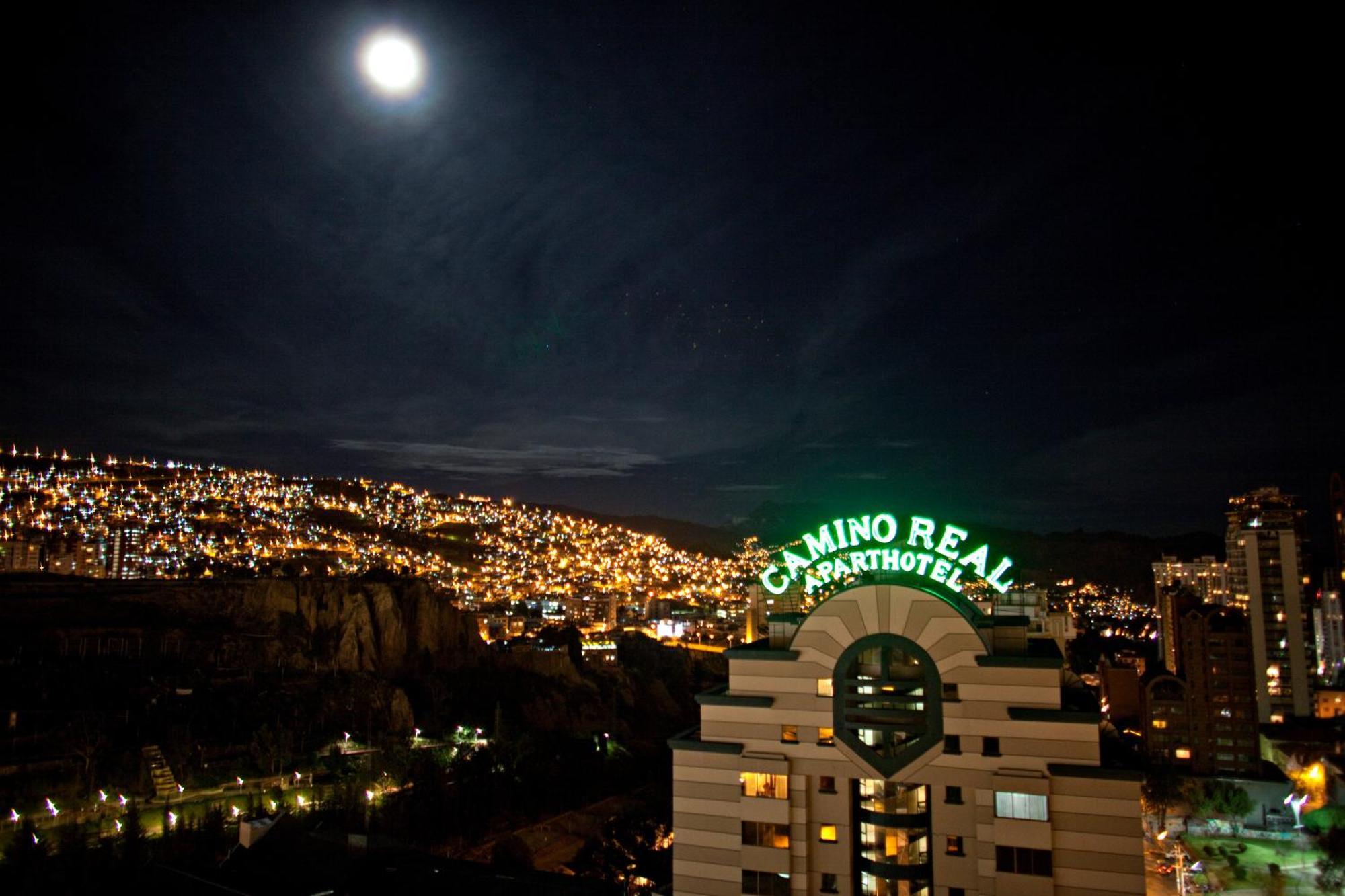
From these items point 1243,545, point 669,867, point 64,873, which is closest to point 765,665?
point 669,867

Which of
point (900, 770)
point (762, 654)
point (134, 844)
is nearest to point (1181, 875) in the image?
→ point (900, 770)

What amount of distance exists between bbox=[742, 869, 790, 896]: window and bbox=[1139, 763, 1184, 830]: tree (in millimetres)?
34009

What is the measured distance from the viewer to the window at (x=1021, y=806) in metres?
14.6

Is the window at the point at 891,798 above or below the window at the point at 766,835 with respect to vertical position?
above

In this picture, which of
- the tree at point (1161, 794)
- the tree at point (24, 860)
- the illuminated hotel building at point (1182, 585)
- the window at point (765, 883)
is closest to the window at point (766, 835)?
the window at point (765, 883)

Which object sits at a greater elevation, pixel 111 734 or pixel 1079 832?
pixel 1079 832

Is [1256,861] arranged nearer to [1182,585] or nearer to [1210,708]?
[1210,708]

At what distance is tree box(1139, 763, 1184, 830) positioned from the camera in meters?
40.3

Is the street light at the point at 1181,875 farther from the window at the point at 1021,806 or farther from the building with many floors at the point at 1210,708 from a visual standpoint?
the window at the point at 1021,806

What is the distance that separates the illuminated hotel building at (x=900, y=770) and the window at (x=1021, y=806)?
0.08 ft

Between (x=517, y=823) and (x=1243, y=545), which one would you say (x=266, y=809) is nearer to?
(x=517, y=823)

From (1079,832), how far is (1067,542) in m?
142

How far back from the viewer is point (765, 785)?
16172mm

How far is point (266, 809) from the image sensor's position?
3441 centimetres
